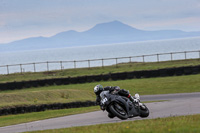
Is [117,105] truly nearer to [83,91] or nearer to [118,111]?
[118,111]

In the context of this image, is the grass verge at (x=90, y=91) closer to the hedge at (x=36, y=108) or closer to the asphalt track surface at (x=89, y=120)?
the hedge at (x=36, y=108)

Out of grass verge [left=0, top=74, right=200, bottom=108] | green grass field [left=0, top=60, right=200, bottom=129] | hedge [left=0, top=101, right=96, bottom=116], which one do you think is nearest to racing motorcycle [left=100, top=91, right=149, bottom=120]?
green grass field [left=0, top=60, right=200, bottom=129]

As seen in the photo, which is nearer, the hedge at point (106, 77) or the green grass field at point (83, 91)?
the green grass field at point (83, 91)

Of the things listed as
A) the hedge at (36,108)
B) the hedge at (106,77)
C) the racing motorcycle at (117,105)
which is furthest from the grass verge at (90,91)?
the racing motorcycle at (117,105)

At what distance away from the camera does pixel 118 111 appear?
40.9 feet

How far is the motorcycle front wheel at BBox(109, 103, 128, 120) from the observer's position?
12336 mm

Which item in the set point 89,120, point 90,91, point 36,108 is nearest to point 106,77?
point 90,91

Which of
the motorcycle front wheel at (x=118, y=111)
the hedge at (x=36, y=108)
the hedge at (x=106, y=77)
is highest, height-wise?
the motorcycle front wheel at (x=118, y=111)

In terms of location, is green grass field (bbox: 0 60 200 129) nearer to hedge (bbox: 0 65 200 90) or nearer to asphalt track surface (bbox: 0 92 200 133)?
hedge (bbox: 0 65 200 90)

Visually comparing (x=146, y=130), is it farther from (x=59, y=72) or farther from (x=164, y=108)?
(x=59, y=72)

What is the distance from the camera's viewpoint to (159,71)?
38.6 metres

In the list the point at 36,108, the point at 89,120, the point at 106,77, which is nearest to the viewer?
the point at 89,120

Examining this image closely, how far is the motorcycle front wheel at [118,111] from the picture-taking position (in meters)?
12.3

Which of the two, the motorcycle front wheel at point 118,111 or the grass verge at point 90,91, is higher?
the motorcycle front wheel at point 118,111
